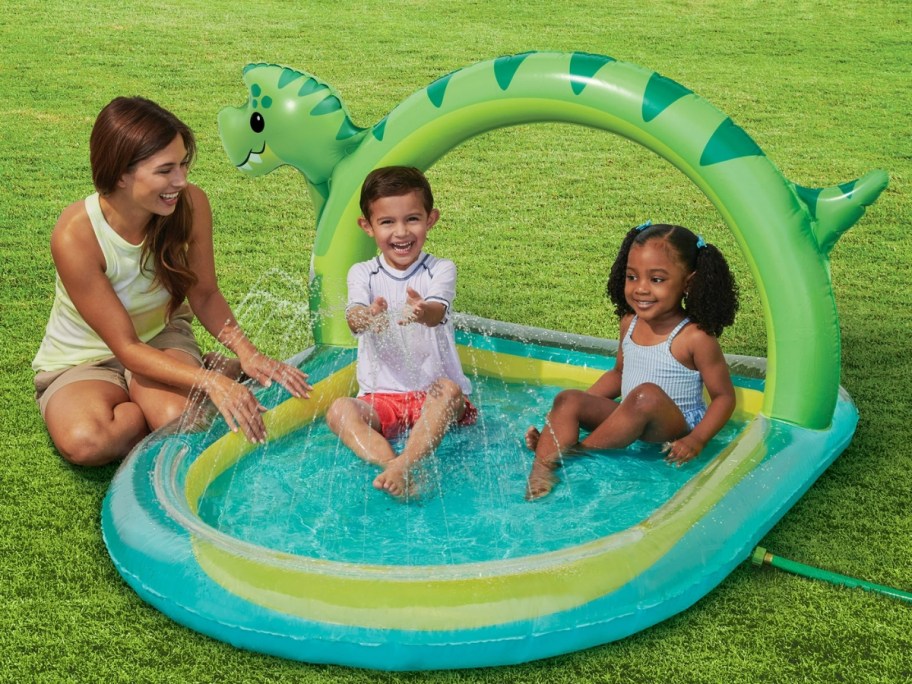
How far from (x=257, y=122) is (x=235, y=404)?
148cm

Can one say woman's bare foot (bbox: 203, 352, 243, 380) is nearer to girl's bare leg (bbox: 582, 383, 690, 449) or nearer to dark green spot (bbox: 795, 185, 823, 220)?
girl's bare leg (bbox: 582, 383, 690, 449)

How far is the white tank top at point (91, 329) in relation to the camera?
4215 millimetres

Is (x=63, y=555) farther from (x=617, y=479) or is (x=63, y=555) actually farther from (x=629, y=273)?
(x=629, y=273)

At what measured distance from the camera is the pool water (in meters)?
3.54

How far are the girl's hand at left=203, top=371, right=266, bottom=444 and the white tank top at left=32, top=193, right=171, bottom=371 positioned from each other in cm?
50

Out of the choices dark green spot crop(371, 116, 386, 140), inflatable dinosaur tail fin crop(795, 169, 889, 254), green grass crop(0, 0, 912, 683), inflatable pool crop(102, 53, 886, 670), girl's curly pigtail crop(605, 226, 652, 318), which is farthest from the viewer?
dark green spot crop(371, 116, 386, 140)

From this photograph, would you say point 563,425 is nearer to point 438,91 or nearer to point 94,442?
point 438,91

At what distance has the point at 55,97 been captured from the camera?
10.1 metres

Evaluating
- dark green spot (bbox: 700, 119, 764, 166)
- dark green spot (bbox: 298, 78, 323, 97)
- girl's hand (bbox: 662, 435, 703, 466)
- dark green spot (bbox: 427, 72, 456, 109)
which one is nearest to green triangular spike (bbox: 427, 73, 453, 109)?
dark green spot (bbox: 427, 72, 456, 109)

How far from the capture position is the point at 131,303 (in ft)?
14.1

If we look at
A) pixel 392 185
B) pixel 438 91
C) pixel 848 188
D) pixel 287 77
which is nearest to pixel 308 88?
pixel 287 77

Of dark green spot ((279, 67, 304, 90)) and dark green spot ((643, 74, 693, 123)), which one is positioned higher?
dark green spot ((643, 74, 693, 123))

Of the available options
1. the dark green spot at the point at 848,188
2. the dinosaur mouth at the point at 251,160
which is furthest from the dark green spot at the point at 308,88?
the dark green spot at the point at 848,188

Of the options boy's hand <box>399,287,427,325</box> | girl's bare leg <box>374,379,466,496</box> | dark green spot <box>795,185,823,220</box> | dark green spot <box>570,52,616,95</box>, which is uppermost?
dark green spot <box>570,52,616,95</box>
